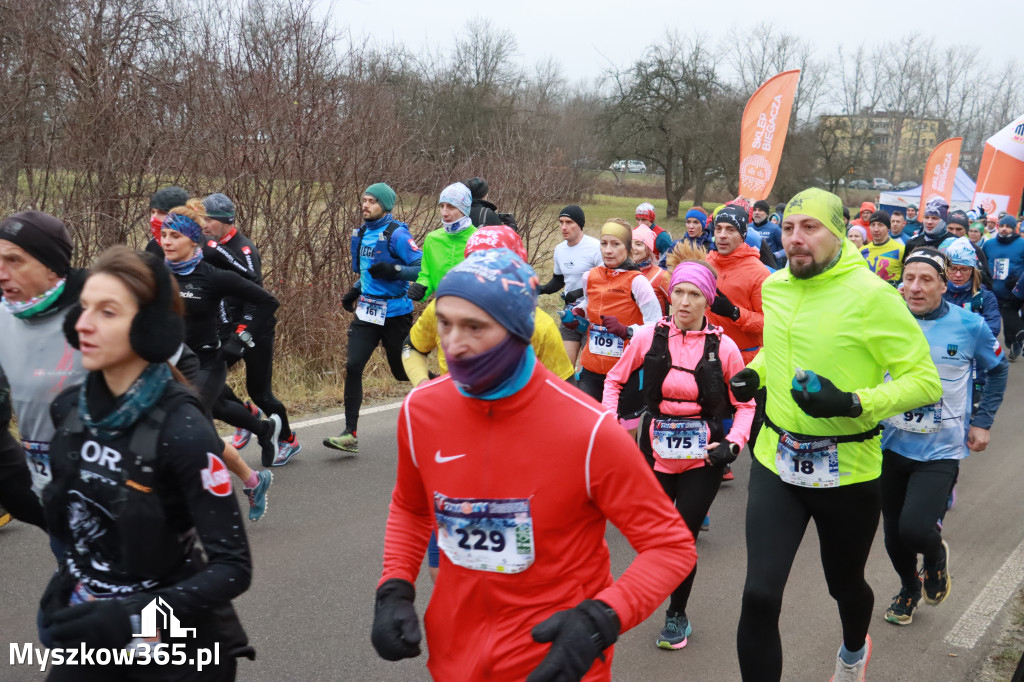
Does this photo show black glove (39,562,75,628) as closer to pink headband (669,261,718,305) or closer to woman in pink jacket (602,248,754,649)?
woman in pink jacket (602,248,754,649)

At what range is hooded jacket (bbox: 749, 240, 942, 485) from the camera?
3.54 m

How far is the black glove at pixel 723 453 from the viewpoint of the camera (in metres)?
4.39

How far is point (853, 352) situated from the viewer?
11.9 ft

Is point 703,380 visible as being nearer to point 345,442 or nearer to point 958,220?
point 345,442

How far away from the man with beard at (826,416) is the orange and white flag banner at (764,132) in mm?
10966

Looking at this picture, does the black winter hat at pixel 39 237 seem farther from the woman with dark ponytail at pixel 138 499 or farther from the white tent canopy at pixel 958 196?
the white tent canopy at pixel 958 196

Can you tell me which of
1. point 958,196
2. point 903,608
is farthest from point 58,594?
→ point 958,196

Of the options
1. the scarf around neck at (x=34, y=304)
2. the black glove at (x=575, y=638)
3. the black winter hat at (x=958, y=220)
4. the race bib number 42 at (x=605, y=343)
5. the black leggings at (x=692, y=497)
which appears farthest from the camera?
the black winter hat at (x=958, y=220)

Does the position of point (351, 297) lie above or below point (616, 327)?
below

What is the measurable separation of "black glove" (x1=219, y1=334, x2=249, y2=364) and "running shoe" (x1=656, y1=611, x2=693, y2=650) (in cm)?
331

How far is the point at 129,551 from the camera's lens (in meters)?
2.39

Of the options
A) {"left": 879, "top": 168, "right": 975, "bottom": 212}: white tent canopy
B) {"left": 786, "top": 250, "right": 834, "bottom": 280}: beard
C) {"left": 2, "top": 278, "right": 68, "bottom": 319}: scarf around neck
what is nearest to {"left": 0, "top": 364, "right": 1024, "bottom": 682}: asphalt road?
{"left": 2, "top": 278, "right": 68, "bottom": 319}: scarf around neck

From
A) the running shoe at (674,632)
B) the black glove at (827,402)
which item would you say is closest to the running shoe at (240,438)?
the running shoe at (674,632)

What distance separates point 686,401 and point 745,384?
0.83 meters
